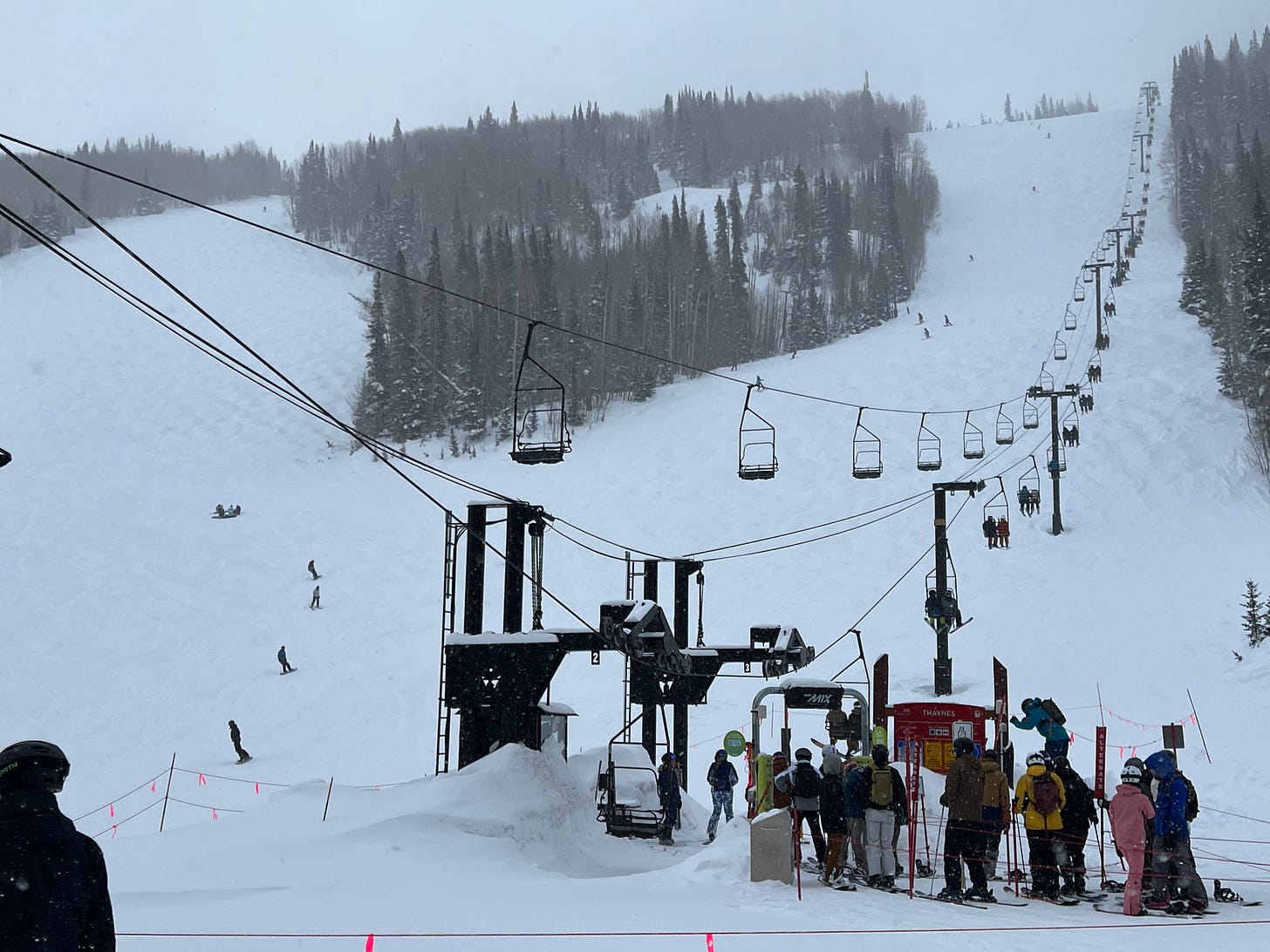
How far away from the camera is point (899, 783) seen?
1186 cm

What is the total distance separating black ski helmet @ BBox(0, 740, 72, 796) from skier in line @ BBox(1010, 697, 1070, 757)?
1112 cm

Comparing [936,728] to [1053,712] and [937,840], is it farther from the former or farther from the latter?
[1053,712]

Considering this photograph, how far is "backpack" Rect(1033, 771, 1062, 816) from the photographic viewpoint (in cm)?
1080

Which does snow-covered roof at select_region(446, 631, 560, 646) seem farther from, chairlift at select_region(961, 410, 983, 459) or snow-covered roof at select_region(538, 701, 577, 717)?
chairlift at select_region(961, 410, 983, 459)

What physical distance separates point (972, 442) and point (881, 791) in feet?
87.3

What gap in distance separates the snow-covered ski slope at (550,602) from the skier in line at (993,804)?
1107 millimetres

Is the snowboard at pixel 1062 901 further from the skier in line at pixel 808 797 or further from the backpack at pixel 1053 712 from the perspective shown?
the backpack at pixel 1053 712

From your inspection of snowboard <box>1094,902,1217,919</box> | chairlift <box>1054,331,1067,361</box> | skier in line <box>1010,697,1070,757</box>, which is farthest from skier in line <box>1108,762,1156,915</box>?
chairlift <box>1054,331,1067,361</box>

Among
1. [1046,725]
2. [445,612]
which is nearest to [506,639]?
[445,612]

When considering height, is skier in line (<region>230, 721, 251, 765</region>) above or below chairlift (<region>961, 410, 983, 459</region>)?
below

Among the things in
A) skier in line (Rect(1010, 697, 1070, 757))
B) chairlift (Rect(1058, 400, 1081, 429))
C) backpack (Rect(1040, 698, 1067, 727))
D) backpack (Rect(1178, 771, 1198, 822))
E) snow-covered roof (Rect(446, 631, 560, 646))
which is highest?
chairlift (Rect(1058, 400, 1081, 429))

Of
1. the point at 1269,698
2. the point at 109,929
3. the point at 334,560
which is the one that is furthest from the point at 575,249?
the point at 109,929

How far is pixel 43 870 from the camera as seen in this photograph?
3.94 metres

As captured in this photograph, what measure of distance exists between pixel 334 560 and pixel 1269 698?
102ft
